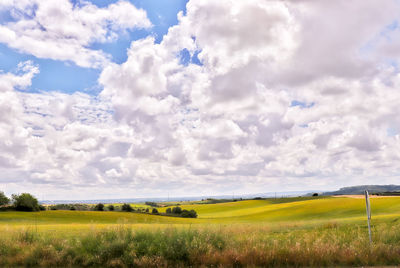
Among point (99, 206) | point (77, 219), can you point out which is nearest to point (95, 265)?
point (77, 219)

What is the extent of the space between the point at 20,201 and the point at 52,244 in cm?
5651

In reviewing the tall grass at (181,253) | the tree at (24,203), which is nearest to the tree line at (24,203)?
the tree at (24,203)

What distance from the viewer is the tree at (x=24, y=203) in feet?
203

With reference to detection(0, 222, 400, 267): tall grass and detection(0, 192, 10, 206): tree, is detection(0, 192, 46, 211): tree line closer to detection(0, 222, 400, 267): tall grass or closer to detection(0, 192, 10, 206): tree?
detection(0, 192, 10, 206): tree

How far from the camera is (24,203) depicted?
61.8 m

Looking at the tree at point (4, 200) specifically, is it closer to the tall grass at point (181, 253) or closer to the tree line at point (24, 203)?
the tree line at point (24, 203)

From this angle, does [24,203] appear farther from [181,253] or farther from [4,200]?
[181,253]

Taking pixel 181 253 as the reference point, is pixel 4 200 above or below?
above

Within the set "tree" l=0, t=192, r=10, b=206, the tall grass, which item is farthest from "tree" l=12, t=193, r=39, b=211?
the tall grass

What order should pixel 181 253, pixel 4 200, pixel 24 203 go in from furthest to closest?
pixel 4 200
pixel 24 203
pixel 181 253

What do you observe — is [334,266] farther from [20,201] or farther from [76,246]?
[20,201]

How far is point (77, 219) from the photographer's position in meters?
54.2

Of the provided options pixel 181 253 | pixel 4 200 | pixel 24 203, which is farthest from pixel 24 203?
pixel 181 253

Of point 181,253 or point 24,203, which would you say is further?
point 24,203
